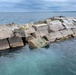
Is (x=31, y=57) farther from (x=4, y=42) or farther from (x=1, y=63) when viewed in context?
(x=4, y=42)

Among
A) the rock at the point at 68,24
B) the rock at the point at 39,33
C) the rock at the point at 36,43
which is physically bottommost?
the rock at the point at 36,43

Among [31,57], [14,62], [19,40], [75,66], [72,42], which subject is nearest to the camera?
[75,66]

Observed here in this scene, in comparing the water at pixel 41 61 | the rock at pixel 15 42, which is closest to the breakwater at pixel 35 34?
the rock at pixel 15 42

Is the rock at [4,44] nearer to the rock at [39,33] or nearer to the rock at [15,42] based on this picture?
the rock at [15,42]

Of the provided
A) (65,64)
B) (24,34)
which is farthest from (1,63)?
(24,34)

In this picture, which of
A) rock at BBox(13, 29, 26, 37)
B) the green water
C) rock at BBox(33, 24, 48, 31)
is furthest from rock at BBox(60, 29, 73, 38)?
rock at BBox(13, 29, 26, 37)

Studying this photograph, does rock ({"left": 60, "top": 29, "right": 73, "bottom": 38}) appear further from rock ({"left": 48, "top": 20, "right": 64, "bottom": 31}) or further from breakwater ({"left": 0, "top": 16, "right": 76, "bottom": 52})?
rock ({"left": 48, "top": 20, "right": 64, "bottom": 31})

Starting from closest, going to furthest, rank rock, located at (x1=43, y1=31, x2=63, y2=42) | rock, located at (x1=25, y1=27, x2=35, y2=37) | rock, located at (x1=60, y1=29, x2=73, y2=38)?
rock, located at (x1=43, y1=31, x2=63, y2=42), rock, located at (x1=25, y1=27, x2=35, y2=37), rock, located at (x1=60, y1=29, x2=73, y2=38)

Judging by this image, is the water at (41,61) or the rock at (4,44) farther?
the rock at (4,44)

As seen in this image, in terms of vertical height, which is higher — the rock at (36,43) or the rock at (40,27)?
the rock at (40,27)

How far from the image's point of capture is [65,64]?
14.7 metres

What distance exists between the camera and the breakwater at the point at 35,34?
786 inches

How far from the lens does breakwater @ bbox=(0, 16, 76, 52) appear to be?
20.0 m

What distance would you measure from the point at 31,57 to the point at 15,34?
526cm
